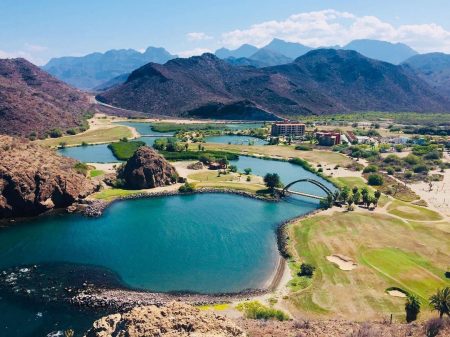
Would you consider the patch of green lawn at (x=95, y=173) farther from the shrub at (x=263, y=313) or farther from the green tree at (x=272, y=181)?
the shrub at (x=263, y=313)

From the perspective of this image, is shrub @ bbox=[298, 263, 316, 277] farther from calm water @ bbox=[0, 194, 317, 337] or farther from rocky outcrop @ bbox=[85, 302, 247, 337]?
rocky outcrop @ bbox=[85, 302, 247, 337]

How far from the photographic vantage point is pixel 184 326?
3762 centimetres

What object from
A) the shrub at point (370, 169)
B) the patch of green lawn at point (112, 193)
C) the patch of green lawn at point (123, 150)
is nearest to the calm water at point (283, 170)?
the shrub at point (370, 169)

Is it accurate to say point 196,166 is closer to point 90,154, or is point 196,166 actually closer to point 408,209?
point 90,154

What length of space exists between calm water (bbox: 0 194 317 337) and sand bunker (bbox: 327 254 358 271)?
11460mm

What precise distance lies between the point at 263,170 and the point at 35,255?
3800 inches

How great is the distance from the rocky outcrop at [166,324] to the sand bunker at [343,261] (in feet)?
142

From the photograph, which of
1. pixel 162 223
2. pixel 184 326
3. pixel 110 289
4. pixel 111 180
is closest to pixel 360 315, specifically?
pixel 184 326

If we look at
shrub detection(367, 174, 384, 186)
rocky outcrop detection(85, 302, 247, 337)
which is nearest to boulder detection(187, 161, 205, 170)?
shrub detection(367, 174, 384, 186)

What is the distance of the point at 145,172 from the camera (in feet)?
417

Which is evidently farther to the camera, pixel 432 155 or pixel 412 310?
pixel 432 155

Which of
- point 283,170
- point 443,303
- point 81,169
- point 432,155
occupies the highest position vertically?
point 432,155

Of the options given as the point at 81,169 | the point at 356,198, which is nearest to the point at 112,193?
the point at 81,169

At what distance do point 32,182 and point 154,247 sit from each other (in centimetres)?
3914
